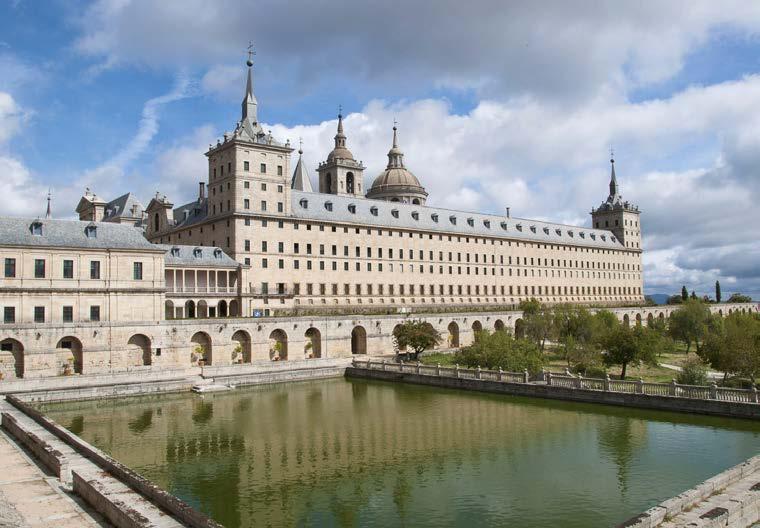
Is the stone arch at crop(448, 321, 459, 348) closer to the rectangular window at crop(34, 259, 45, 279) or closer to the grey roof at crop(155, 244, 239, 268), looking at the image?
the grey roof at crop(155, 244, 239, 268)

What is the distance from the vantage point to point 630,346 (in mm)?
43688

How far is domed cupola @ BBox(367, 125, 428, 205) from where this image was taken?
337ft

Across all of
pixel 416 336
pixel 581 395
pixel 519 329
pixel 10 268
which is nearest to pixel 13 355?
pixel 10 268

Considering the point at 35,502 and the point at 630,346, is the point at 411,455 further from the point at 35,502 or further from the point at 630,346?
the point at 630,346

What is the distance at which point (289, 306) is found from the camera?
211ft

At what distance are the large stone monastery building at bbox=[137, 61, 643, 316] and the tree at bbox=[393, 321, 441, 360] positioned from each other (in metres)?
13.0

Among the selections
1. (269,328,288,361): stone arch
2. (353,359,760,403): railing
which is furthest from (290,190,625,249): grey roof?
(353,359,760,403): railing

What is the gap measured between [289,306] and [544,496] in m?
46.6

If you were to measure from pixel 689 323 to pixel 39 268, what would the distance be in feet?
205

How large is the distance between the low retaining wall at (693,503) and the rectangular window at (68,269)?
4052 centimetres

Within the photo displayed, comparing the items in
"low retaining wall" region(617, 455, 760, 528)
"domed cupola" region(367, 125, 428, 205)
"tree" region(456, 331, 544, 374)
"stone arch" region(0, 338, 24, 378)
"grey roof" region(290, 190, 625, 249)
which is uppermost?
"domed cupola" region(367, 125, 428, 205)

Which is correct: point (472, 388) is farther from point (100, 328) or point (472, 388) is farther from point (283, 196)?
point (283, 196)

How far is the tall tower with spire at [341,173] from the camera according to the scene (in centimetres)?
9656

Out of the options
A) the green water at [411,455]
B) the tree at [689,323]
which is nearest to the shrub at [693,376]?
the green water at [411,455]
